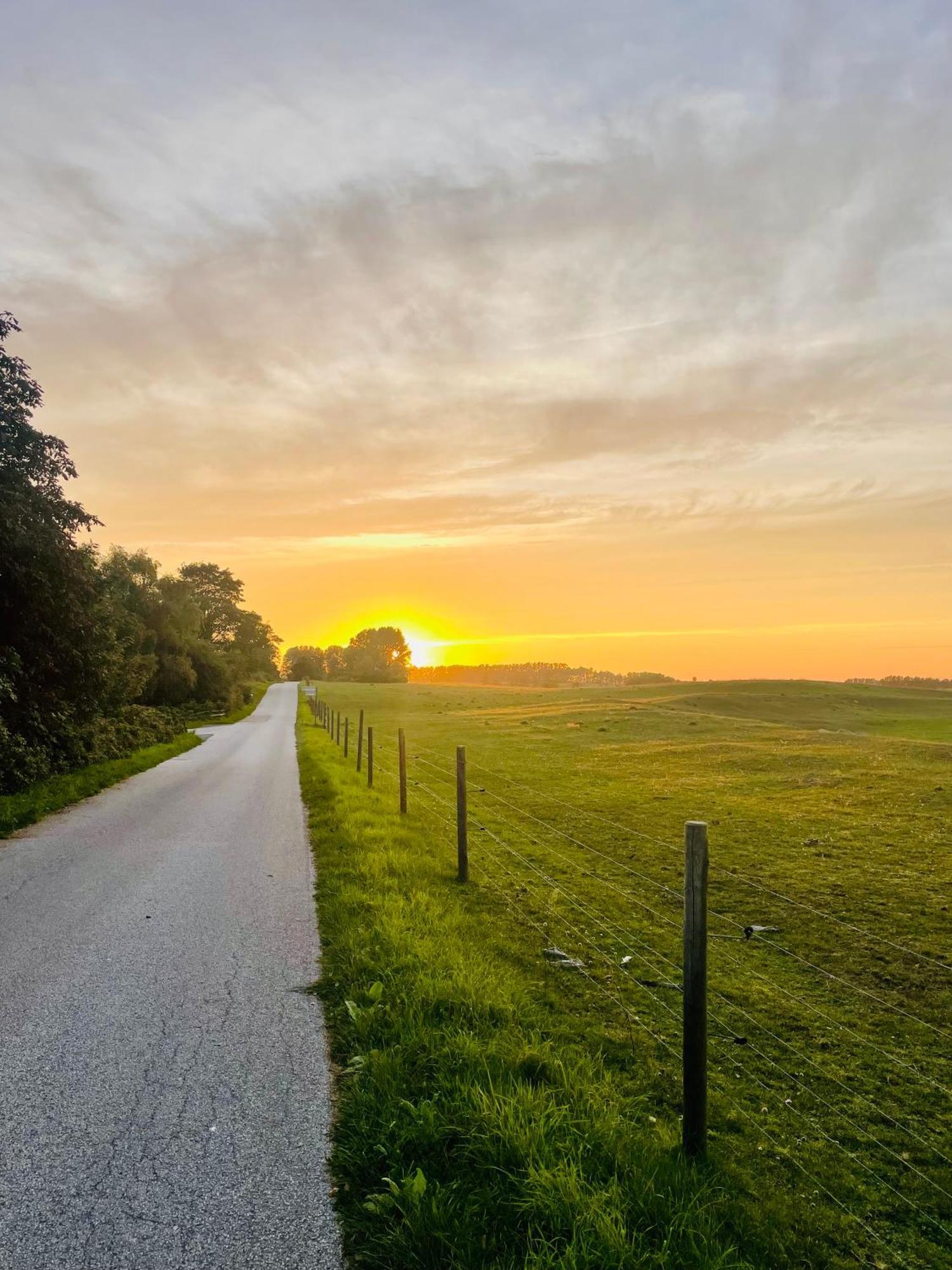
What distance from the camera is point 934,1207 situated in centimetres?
412

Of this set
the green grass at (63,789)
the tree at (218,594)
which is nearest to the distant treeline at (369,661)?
the tree at (218,594)

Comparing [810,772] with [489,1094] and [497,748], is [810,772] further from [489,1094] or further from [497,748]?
[489,1094]

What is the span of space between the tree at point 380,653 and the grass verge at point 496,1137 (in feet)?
471

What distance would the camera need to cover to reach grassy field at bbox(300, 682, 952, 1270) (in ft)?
11.5

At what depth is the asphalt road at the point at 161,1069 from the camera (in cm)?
338

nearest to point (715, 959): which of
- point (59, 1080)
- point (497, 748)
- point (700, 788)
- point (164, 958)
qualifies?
point (164, 958)

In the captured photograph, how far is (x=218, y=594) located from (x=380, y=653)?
51.9 meters

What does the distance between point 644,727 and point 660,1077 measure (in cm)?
3314

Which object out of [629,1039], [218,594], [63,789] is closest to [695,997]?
[629,1039]

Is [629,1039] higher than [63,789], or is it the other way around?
[63,789]

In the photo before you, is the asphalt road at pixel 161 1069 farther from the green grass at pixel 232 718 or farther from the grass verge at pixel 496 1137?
the green grass at pixel 232 718

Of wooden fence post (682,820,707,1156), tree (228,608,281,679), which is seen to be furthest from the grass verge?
tree (228,608,281,679)

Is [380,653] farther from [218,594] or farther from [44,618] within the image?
[44,618]

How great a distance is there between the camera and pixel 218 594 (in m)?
110
